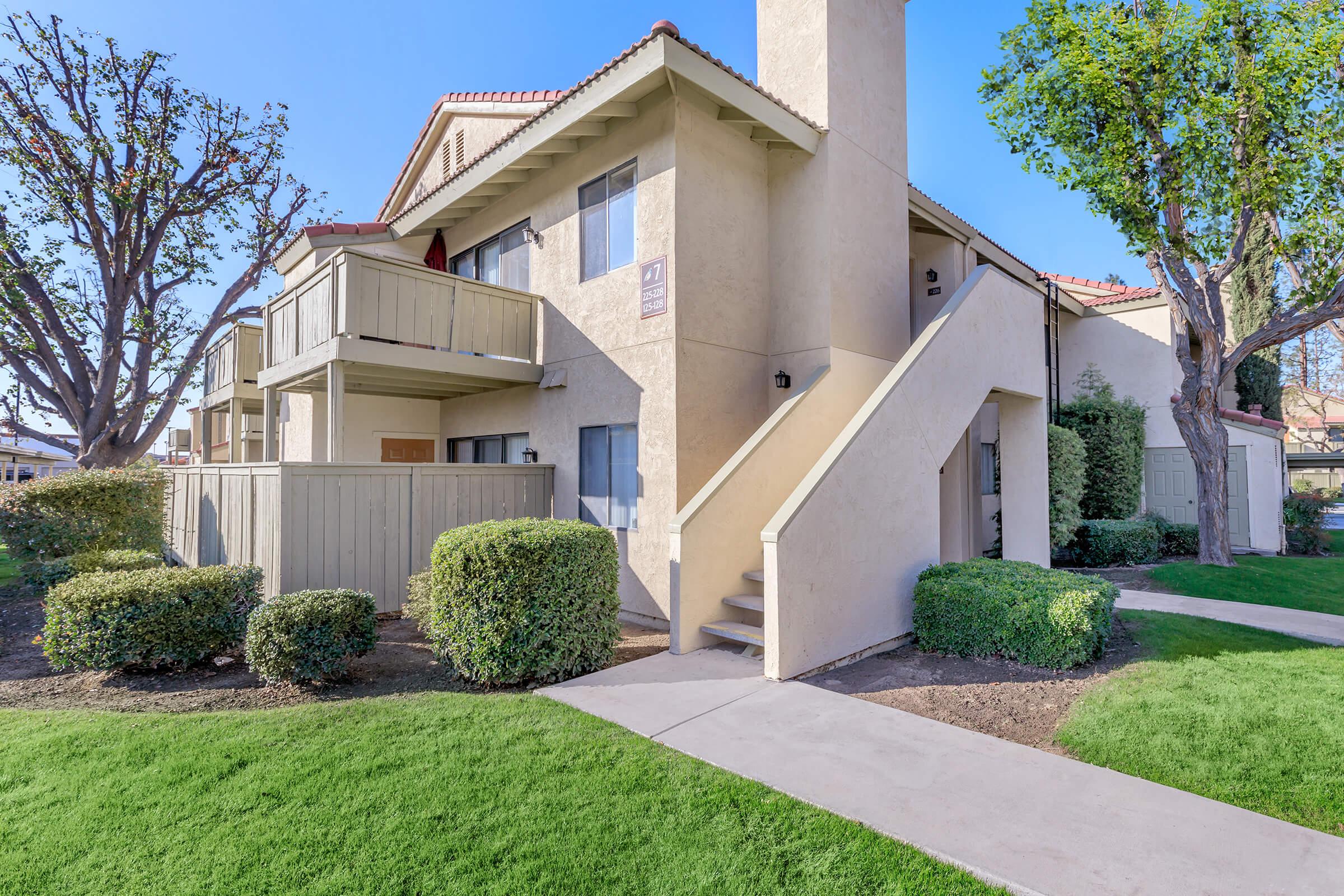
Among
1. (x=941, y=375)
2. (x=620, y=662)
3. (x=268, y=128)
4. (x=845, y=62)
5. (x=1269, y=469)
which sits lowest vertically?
(x=620, y=662)

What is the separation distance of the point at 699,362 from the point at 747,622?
321 cm

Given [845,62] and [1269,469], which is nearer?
[845,62]

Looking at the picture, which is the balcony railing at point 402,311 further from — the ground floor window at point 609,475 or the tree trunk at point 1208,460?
the tree trunk at point 1208,460

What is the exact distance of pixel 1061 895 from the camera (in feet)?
9.42

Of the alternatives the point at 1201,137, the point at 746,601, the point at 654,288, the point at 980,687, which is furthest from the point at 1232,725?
the point at 1201,137

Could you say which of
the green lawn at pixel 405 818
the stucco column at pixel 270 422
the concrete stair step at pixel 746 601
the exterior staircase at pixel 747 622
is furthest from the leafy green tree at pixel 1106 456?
the stucco column at pixel 270 422

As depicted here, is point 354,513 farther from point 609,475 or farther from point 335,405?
point 609,475

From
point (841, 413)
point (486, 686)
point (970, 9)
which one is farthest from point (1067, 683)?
point (970, 9)

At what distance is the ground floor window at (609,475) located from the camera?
8.43 metres

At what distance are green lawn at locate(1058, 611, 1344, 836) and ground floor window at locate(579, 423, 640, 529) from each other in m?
5.27

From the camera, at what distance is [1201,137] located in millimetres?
10531

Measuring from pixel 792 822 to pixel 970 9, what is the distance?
14.0 metres

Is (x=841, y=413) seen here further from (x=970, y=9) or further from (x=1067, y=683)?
(x=970, y=9)

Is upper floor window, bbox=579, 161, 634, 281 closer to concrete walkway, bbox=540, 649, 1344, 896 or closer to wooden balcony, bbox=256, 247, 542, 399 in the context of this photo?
wooden balcony, bbox=256, 247, 542, 399
